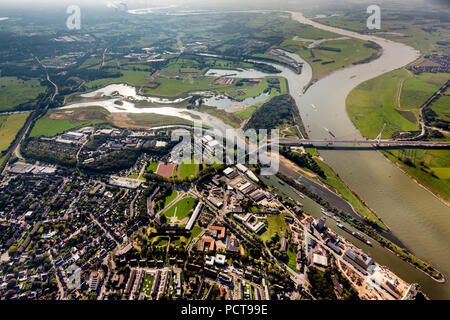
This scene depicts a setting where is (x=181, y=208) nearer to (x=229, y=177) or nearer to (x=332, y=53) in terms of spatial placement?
(x=229, y=177)

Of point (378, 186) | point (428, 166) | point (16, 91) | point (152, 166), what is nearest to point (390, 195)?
point (378, 186)

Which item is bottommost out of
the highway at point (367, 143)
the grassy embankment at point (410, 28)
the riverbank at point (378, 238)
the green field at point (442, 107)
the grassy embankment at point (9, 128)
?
the riverbank at point (378, 238)

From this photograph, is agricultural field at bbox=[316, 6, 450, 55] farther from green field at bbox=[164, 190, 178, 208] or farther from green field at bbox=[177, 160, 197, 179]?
green field at bbox=[164, 190, 178, 208]

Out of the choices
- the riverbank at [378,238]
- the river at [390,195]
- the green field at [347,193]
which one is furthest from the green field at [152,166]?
the river at [390,195]

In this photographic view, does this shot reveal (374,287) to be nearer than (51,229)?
Yes

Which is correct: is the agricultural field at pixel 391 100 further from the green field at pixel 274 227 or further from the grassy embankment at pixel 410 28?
the grassy embankment at pixel 410 28
